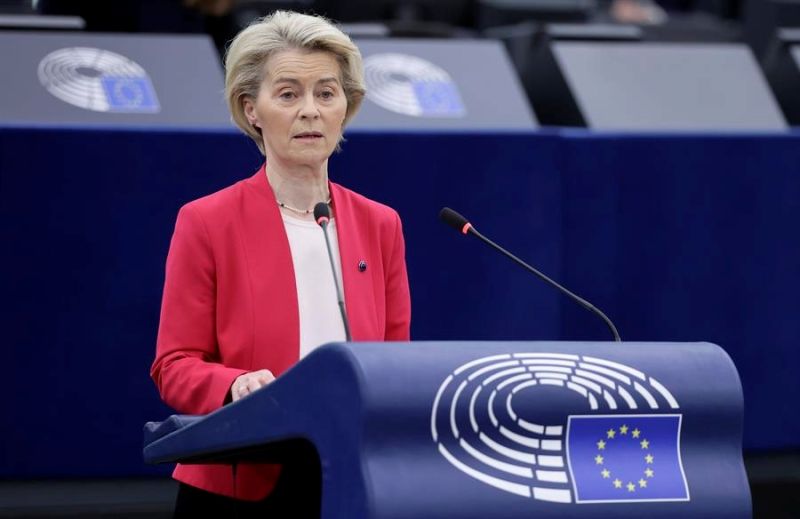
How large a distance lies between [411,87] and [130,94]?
81cm

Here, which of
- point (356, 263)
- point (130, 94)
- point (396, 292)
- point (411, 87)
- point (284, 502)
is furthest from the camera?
point (411, 87)

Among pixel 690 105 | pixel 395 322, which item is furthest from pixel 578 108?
pixel 395 322

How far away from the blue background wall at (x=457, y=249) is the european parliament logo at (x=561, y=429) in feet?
6.91

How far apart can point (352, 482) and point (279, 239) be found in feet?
Answer: 1.89

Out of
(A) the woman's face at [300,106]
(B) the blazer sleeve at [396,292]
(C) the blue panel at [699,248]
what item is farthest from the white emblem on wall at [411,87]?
(A) the woman's face at [300,106]

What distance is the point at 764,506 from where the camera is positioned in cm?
409

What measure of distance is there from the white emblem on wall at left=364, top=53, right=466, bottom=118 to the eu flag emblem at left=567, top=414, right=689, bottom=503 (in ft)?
7.70

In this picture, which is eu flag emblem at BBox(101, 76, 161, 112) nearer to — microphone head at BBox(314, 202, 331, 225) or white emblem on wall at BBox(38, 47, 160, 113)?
white emblem on wall at BBox(38, 47, 160, 113)

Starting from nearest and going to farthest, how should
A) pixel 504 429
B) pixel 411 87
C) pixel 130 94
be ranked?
pixel 504 429 → pixel 130 94 → pixel 411 87

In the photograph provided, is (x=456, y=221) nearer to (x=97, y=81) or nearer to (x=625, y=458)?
(x=625, y=458)

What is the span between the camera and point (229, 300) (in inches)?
88.4

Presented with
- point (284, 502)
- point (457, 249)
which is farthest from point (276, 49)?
point (457, 249)

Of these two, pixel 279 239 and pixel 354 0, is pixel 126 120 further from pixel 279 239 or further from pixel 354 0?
A: pixel 354 0

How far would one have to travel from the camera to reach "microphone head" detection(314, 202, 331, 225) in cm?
220
